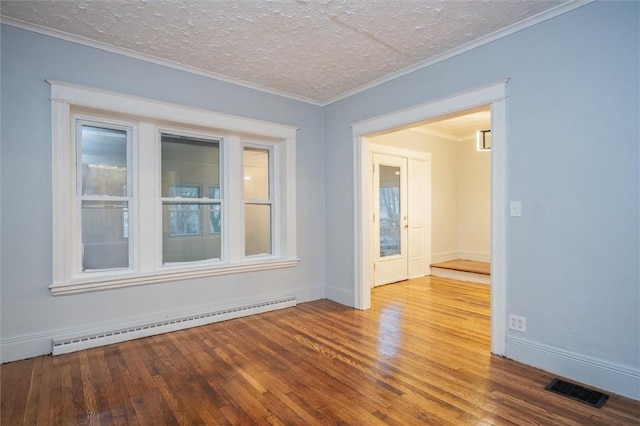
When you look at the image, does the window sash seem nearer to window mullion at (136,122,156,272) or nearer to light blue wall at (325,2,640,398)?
window mullion at (136,122,156,272)

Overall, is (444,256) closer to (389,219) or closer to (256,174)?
(389,219)

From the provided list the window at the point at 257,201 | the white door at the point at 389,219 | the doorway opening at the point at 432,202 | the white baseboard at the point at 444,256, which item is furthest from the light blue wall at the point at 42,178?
the white baseboard at the point at 444,256

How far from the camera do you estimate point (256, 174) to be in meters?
4.23

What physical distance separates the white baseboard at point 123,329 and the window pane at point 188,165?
1.29 meters

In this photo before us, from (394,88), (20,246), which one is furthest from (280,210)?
(20,246)

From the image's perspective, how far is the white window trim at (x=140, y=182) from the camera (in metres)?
2.80

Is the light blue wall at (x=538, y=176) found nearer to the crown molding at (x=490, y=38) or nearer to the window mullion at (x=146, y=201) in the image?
the crown molding at (x=490, y=38)

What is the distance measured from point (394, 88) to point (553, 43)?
149 cm

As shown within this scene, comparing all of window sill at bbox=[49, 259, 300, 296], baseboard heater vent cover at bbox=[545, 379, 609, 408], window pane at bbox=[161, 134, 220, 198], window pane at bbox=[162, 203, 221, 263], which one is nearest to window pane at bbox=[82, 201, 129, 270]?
window sill at bbox=[49, 259, 300, 296]

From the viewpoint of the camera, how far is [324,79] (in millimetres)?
3715

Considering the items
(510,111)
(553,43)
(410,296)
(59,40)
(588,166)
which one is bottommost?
(410,296)

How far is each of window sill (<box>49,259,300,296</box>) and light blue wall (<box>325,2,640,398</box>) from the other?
2.60 m

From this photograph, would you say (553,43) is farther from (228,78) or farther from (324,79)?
(228,78)

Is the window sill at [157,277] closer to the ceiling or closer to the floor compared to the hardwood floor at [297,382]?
closer to the ceiling
